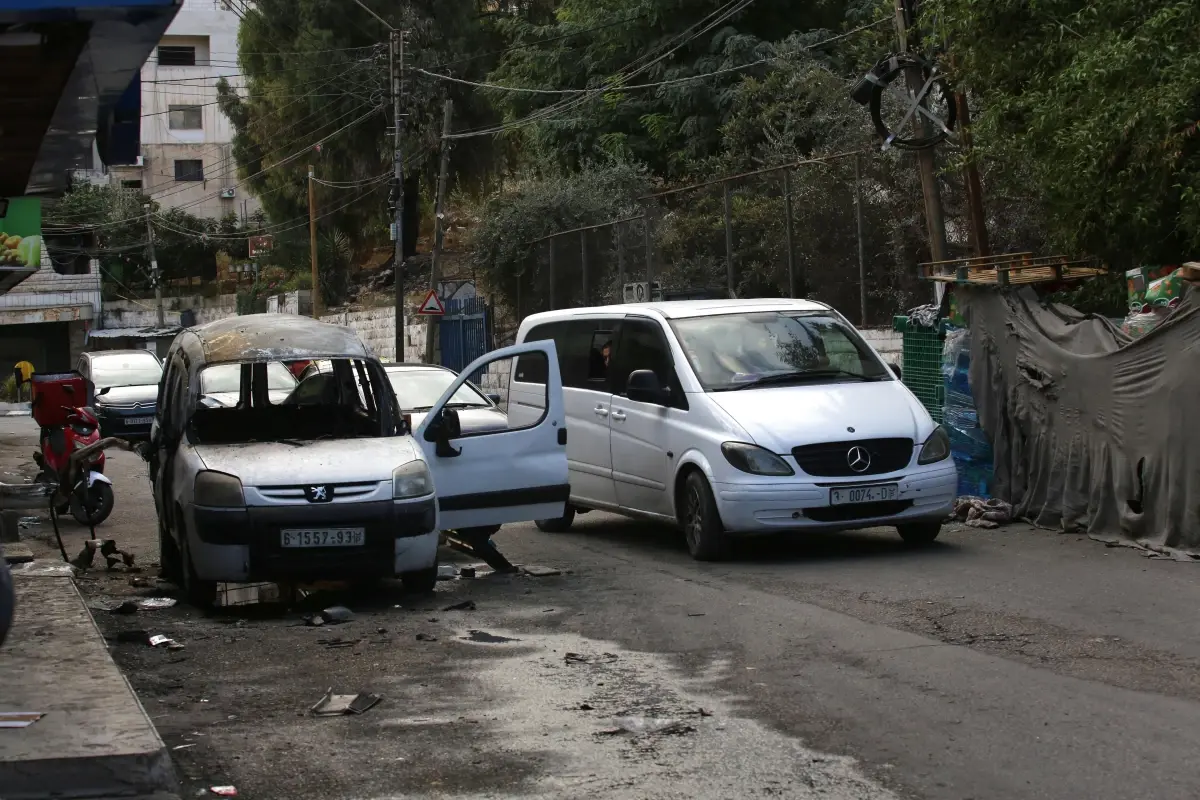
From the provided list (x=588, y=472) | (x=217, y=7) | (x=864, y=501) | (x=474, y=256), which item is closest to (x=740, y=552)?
(x=864, y=501)

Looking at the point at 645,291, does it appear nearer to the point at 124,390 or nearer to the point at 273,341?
the point at 124,390

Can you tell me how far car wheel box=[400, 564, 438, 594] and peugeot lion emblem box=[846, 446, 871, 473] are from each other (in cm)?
308

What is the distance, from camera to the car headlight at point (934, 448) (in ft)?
37.1

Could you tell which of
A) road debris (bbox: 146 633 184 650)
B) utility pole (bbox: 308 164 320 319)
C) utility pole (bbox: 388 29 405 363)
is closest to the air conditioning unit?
utility pole (bbox: 388 29 405 363)

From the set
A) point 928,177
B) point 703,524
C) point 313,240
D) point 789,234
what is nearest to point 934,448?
point 703,524

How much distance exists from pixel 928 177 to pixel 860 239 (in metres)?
3.02

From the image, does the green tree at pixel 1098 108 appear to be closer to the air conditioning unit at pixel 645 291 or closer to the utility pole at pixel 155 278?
the air conditioning unit at pixel 645 291

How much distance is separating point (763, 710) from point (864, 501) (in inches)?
189

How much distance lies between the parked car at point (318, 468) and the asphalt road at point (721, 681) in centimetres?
41

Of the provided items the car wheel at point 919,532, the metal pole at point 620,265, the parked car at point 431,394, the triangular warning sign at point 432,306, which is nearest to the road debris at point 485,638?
the car wheel at point 919,532

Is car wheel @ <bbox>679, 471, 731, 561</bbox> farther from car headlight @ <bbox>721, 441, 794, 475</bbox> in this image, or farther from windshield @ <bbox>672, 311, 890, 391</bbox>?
windshield @ <bbox>672, 311, 890, 391</bbox>

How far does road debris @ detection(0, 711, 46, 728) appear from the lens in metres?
5.69

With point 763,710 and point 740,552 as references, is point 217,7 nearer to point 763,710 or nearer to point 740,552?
→ point 740,552

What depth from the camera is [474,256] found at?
3525 centimetres
